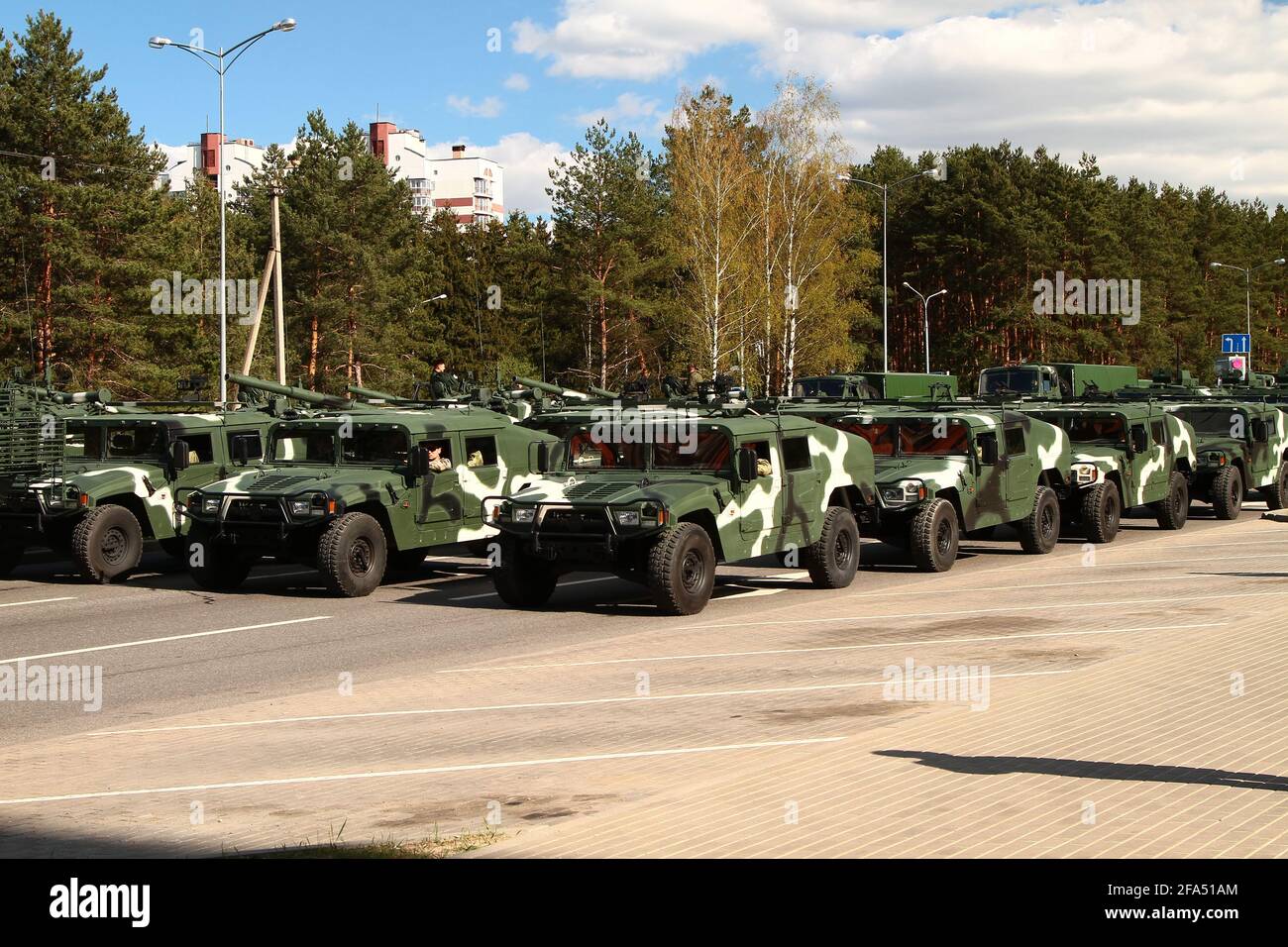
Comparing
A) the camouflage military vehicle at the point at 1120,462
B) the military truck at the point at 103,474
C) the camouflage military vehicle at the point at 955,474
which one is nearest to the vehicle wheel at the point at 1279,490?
the camouflage military vehicle at the point at 1120,462

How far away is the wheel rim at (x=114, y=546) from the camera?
18406 millimetres

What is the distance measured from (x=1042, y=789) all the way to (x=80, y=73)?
4103cm

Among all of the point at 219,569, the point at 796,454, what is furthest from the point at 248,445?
the point at 796,454

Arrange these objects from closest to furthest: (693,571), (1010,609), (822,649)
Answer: (822,649) < (1010,609) < (693,571)

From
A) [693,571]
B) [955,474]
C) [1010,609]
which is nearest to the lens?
[1010,609]

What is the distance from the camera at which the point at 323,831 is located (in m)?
6.95

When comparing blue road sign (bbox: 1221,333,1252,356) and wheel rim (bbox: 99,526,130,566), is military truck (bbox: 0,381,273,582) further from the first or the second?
blue road sign (bbox: 1221,333,1252,356)

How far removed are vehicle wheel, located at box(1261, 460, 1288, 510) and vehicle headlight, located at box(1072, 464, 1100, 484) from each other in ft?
23.8

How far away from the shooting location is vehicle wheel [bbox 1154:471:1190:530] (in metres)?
23.9

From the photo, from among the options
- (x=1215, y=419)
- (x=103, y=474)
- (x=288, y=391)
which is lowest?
(x=103, y=474)

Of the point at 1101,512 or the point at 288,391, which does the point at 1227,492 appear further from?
the point at 288,391

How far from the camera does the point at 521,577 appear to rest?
51.8 feet

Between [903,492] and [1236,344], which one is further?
[1236,344]

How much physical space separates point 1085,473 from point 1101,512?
1.88ft
